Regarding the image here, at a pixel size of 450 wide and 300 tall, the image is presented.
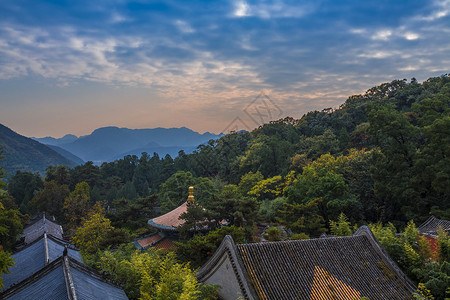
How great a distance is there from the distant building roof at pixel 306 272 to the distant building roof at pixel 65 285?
3253 millimetres

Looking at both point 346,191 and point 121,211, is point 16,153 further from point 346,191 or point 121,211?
point 346,191

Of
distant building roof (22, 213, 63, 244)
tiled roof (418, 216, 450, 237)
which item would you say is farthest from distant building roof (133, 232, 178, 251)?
tiled roof (418, 216, 450, 237)

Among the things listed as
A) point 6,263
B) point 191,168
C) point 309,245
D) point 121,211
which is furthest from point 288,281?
point 191,168

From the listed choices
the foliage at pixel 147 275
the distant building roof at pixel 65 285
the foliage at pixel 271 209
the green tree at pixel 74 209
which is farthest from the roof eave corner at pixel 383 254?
the green tree at pixel 74 209

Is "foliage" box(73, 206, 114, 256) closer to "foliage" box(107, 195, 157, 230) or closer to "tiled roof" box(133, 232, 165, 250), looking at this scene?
"tiled roof" box(133, 232, 165, 250)

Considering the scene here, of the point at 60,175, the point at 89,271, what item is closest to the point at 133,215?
the point at 89,271

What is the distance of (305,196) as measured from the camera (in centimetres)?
2748

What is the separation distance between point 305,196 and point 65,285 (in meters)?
21.8

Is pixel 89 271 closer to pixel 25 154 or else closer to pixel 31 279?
pixel 31 279

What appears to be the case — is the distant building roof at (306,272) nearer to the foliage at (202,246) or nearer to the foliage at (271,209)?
the foliage at (202,246)

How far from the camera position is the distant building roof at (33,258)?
13523 millimetres

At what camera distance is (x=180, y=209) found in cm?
2125

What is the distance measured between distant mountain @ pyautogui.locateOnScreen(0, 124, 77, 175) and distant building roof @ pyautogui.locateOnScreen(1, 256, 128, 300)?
134 metres

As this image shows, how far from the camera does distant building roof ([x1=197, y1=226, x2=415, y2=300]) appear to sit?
9.55 m
